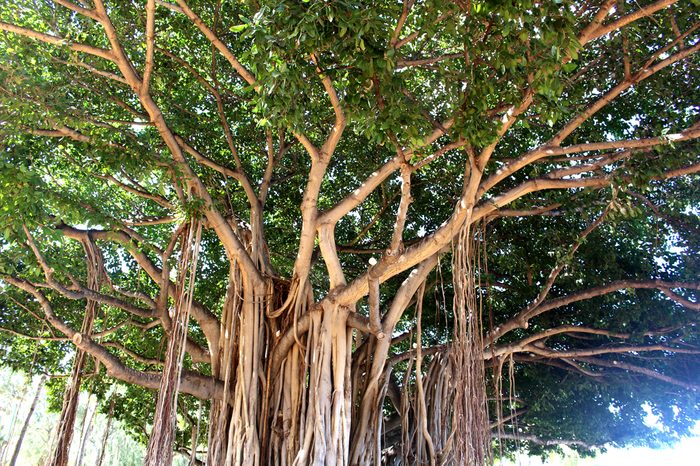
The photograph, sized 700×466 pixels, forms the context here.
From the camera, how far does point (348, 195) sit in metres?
4.99

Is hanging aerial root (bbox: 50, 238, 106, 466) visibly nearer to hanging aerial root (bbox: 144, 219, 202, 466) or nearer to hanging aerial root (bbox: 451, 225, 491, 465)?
hanging aerial root (bbox: 144, 219, 202, 466)

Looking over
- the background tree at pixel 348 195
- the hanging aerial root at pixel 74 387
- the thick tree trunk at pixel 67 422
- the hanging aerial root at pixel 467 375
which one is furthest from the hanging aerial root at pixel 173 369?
the hanging aerial root at pixel 467 375

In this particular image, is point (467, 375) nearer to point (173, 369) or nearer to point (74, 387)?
point (173, 369)

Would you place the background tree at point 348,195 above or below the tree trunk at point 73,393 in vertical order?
above

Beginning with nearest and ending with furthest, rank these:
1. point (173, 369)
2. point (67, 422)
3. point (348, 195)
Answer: point (173, 369) → point (67, 422) → point (348, 195)

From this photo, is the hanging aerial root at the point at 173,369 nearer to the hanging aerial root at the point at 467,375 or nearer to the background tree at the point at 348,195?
the background tree at the point at 348,195

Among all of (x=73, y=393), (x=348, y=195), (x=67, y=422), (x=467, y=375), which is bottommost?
(x=67, y=422)

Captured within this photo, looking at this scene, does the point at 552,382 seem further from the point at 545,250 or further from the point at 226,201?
the point at 226,201

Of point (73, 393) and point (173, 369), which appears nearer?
point (173, 369)

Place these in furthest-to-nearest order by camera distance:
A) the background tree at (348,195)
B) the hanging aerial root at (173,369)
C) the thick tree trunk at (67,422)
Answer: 1. the thick tree trunk at (67,422)
2. the hanging aerial root at (173,369)
3. the background tree at (348,195)

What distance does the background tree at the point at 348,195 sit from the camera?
12.6 feet

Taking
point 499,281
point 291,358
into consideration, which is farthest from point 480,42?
point 499,281

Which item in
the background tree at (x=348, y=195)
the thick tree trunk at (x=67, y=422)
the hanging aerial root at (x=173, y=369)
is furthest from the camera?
the thick tree trunk at (x=67, y=422)

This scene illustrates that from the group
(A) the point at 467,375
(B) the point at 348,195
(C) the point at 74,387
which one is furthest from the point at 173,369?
(A) the point at 467,375
